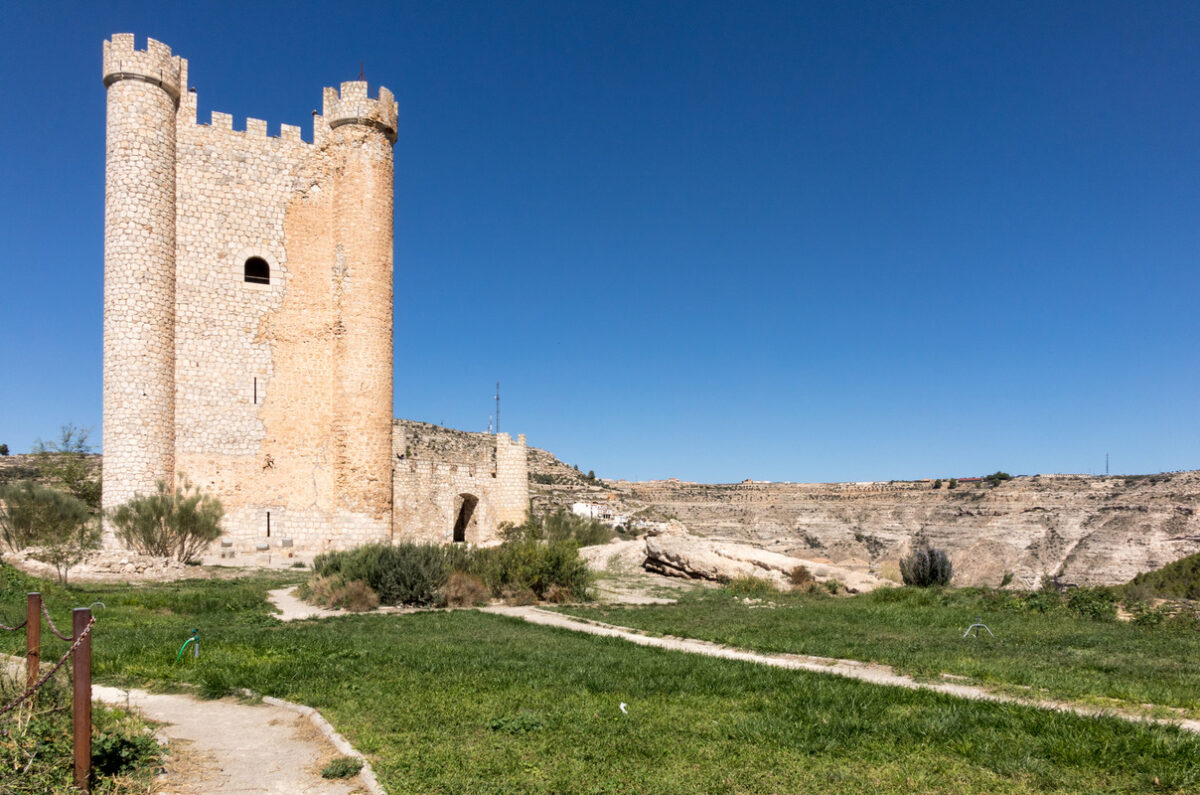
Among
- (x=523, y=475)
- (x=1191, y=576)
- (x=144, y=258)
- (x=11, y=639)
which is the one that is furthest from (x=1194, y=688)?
(x=523, y=475)

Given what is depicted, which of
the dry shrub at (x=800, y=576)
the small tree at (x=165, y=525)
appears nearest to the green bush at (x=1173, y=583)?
the dry shrub at (x=800, y=576)

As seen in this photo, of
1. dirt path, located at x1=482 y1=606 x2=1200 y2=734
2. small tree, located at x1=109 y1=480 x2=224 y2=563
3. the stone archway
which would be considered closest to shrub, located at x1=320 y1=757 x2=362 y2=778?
dirt path, located at x1=482 y1=606 x2=1200 y2=734

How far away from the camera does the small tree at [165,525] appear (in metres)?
19.7

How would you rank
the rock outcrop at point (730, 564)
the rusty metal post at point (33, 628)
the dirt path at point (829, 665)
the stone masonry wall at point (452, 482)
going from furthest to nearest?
the stone masonry wall at point (452, 482)
the rock outcrop at point (730, 564)
the dirt path at point (829, 665)
the rusty metal post at point (33, 628)

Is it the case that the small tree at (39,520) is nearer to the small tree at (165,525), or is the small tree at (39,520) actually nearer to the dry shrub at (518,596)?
the small tree at (165,525)

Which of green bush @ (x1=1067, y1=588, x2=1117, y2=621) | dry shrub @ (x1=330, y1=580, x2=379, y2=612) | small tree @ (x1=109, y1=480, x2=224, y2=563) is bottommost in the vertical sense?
green bush @ (x1=1067, y1=588, x2=1117, y2=621)

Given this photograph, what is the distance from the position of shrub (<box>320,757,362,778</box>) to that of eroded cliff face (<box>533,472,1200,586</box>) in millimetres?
18001

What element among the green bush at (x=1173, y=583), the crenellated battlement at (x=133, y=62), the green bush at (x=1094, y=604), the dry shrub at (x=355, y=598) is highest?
the crenellated battlement at (x=133, y=62)

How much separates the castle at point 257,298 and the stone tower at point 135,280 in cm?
5

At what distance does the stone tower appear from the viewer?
21.7 metres

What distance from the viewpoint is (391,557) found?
14.9 meters

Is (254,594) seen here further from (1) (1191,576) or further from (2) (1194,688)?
(1) (1191,576)

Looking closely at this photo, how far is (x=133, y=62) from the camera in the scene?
22.1 m

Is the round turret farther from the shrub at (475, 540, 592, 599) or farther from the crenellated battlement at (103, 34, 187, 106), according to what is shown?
the shrub at (475, 540, 592, 599)
